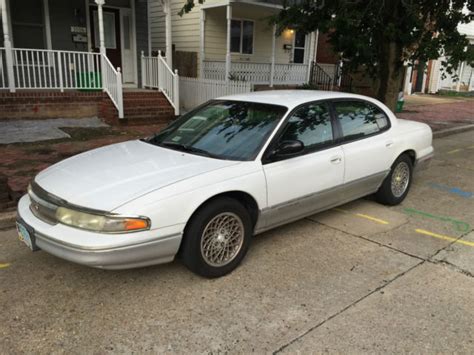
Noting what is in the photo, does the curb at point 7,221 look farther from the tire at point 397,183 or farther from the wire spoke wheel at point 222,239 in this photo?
the tire at point 397,183

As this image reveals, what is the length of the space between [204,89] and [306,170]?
393 inches

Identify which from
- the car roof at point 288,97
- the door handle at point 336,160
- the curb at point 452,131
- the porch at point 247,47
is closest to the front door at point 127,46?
the porch at point 247,47

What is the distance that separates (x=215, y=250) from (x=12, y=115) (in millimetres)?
8458

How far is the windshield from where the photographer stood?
399cm

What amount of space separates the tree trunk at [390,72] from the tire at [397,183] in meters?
3.55

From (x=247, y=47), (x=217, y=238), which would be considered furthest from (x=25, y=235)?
(x=247, y=47)

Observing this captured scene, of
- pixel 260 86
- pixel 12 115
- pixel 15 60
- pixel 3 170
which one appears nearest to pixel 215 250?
pixel 3 170

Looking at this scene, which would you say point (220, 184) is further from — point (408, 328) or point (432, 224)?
point (432, 224)

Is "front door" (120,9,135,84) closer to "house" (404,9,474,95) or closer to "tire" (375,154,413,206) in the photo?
"tire" (375,154,413,206)

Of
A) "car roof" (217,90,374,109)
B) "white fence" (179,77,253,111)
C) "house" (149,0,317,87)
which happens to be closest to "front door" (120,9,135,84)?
"house" (149,0,317,87)

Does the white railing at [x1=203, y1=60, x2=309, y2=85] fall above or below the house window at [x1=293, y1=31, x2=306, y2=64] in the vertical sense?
below

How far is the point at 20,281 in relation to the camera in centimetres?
355

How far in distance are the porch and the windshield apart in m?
9.33

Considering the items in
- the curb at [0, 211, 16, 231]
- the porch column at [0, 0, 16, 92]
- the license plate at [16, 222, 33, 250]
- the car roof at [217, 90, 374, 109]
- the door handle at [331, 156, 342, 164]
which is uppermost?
the porch column at [0, 0, 16, 92]
